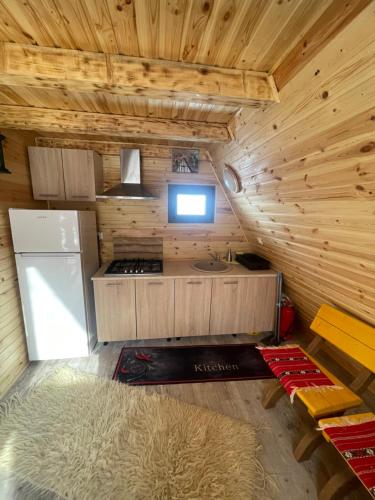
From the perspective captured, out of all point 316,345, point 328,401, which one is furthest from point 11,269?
point 316,345

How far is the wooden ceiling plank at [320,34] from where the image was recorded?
0.73m

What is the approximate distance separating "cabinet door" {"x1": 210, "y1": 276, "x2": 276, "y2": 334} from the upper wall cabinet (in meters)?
1.82

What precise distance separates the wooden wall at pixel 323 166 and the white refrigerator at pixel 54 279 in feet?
5.82

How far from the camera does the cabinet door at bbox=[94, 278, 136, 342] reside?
2.28 m

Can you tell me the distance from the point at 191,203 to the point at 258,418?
7.86ft

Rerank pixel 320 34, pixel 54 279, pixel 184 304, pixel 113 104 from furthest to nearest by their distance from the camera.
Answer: pixel 184 304
pixel 54 279
pixel 113 104
pixel 320 34

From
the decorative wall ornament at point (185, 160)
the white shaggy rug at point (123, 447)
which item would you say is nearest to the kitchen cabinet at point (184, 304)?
the white shaggy rug at point (123, 447)

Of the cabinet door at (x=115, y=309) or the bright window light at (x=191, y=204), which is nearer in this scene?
the cabinet door at (x=115, y=309)

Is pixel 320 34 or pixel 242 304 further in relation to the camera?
pixel 242 304

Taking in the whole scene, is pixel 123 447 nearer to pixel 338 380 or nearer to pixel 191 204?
pixel 338 380

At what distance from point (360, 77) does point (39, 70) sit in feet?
4.97

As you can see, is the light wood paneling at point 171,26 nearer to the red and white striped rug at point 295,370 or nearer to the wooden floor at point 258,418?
the red and white striped rug at point 295,370

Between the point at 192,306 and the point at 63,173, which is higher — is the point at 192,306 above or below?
below

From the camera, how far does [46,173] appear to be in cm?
217
